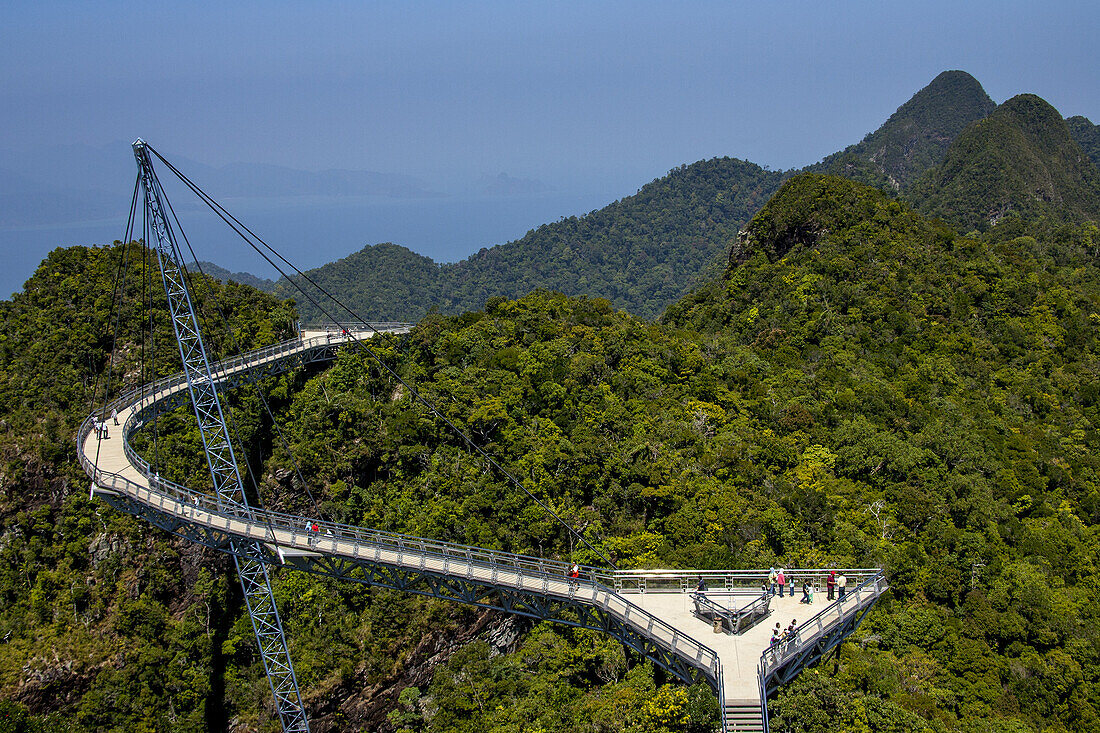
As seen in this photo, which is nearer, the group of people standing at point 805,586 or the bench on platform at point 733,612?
the bench on platform at point 733,612

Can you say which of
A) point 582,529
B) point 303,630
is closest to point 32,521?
point 303,630

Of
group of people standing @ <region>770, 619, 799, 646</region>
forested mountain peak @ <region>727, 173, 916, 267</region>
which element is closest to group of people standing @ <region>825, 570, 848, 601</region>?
group of people standing @ <region>770, 619, 799, 646</region>

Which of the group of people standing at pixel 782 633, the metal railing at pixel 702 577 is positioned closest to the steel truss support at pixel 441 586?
the metal railing at pixel 702 577

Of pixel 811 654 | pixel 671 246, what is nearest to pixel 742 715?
pixel 811 654

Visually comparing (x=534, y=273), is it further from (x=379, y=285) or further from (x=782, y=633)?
(x=782, y=633)

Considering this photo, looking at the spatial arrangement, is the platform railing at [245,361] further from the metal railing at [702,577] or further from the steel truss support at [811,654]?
the steel truss support at [811,654]

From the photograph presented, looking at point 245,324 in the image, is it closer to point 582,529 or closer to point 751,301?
point 582,529
